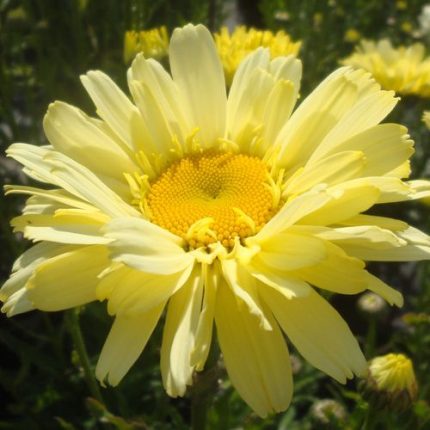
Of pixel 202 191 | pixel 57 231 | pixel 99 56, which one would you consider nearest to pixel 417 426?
pixel 202 191

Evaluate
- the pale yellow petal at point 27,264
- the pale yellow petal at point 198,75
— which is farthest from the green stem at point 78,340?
the pale yellow petal at point 198,75

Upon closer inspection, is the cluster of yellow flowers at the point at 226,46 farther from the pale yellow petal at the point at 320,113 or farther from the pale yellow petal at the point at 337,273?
the pale yellow petal at the point at 337,273

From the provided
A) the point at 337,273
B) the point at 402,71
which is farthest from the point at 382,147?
the point at 402,71

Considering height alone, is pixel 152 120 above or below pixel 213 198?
above

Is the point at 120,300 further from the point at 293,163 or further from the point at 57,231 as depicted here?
the point at 293,163

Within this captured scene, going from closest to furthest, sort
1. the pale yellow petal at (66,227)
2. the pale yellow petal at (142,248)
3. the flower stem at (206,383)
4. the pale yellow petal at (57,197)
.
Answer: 1. the pale yellow petal at (142,248)
2. the pale yellow petal at (66,227)
3. the pale yellow petal at (57,197)
4. the flower stem at (206,383)

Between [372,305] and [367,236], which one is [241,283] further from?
[372,305]

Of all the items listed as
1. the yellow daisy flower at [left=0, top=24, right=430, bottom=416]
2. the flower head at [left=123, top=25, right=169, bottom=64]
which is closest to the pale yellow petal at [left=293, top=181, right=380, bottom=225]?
the yellow daisy flower at [left=0, top=24, right=430, bottom=416]

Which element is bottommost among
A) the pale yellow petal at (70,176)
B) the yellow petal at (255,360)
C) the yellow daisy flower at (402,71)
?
the yellow daisy flower at (402,71)
